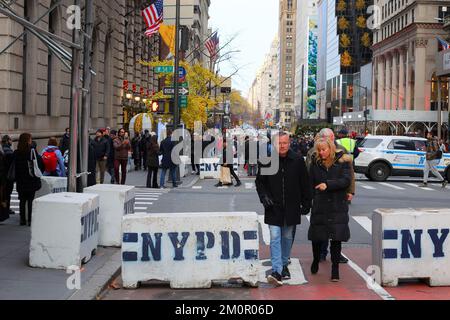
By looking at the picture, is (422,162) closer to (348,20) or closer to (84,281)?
(84,281)

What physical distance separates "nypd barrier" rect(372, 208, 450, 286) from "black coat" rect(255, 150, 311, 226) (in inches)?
42.5

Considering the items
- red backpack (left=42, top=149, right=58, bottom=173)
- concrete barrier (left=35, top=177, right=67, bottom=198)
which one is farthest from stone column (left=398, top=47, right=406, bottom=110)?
concrete barrier (left=35, top=177, right=67, bottom=198)

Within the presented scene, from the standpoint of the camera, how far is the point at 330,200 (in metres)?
8.95

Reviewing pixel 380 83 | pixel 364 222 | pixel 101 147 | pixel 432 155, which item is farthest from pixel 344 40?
pixel 364 222

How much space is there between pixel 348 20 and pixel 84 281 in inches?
4662

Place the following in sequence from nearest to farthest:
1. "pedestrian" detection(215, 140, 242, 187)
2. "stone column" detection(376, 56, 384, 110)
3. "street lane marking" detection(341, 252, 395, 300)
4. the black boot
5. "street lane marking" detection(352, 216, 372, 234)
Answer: "street lane marking" detection(341, 252, 395, 300)
the black boot
"street lane marking" detection(352, 216, 372, 234)
"pedestrian" detection(215, 140, 242, 187)
"stone column" detection(376, 56, 384, 110)

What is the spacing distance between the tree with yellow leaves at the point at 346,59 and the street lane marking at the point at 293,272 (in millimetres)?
113349

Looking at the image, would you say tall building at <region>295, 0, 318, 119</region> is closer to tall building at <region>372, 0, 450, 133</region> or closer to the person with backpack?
tall building at <region>372, 0, 450, 133</region>

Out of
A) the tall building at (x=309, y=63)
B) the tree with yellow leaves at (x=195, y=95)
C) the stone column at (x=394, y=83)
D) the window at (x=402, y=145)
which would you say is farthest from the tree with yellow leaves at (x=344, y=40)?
the window at (x=402, y=145)

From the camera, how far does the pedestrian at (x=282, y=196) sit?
8781mm

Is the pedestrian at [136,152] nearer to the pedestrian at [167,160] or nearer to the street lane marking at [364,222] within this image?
the pedestrian at [167,160]

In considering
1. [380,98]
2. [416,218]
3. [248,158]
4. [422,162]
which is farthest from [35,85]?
[380,98]

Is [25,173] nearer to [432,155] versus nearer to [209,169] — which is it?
[209,169]

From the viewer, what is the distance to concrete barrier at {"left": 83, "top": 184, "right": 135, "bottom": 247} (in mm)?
11008
